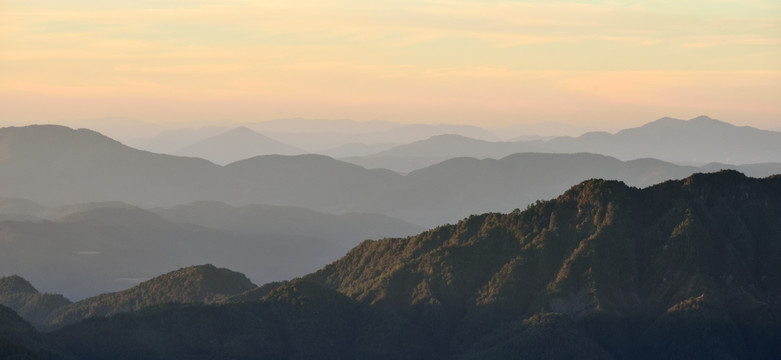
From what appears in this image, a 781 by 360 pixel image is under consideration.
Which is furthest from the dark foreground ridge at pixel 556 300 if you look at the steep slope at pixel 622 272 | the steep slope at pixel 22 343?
the steep slope at pixel 22 343

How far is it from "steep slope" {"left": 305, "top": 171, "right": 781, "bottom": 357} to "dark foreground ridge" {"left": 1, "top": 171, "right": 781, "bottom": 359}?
179mm

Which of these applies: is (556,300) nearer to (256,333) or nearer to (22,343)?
(256,333)

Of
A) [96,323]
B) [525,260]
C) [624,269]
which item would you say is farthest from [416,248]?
[96,323]

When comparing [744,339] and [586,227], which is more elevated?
[586,227]

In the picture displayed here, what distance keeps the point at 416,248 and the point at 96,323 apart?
46.4 meters

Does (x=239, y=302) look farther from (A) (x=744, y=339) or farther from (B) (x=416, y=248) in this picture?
(A) (x=744, y=339)

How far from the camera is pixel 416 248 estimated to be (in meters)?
192

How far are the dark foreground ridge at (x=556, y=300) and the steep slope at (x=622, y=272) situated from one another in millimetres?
179

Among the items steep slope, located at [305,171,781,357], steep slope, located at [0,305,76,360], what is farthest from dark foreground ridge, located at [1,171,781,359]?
steep slope, located at [0,305,76,360]

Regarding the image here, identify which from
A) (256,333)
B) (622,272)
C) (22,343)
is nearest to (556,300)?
(622,272)

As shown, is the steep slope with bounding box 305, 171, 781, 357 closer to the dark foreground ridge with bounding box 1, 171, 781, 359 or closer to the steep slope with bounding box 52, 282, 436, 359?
the dark foreground ridge with bounding box 1, 171, 781, 359

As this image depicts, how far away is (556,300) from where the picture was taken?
171m

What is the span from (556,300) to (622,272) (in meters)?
9.15

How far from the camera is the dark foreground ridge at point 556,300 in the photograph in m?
163
